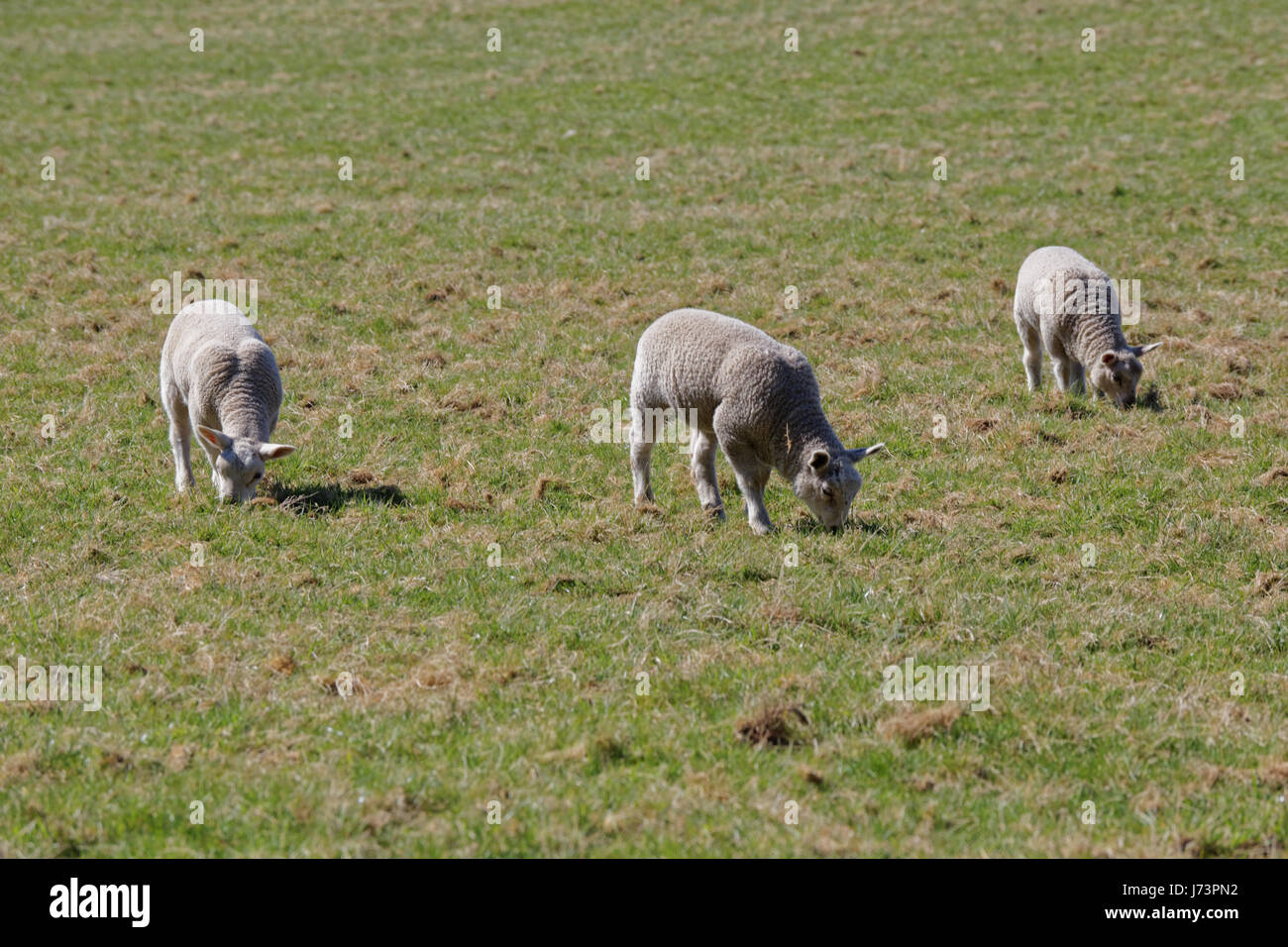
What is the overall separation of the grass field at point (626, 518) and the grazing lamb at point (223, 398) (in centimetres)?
38

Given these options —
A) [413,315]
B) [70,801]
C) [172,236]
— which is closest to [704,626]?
[70,801]

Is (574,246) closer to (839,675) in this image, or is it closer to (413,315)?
(413,315)

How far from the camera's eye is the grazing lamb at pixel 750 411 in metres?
9.85

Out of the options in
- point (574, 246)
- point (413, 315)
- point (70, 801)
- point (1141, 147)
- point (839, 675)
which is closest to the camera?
point (70, 801)

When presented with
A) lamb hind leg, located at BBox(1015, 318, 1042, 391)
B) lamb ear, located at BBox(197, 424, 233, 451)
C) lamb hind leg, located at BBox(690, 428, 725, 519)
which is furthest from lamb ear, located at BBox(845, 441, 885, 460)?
lamb hind leg, located at BBox(1015, 318, 1042, 391)

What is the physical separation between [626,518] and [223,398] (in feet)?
12.3

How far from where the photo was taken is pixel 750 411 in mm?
9891

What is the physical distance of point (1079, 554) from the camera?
31.5 feet

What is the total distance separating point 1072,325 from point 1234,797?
845 centimetres

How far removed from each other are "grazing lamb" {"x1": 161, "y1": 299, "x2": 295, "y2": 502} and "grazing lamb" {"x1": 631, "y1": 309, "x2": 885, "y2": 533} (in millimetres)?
3300

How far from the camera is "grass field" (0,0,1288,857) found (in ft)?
20.7

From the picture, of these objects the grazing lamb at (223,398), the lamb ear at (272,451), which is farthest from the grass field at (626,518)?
the lamb ear at (272,451)

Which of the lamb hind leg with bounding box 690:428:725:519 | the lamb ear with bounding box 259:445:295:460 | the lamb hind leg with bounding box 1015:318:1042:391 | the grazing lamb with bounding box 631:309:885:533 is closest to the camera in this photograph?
the grazing lamb with bounding box 631:309:885:533

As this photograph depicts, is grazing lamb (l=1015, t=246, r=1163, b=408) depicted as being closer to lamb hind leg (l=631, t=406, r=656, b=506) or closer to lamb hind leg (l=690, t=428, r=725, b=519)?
lamb hind leg (l=690, t=428, r=725, b=519)
